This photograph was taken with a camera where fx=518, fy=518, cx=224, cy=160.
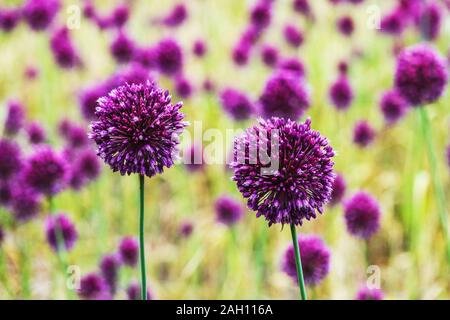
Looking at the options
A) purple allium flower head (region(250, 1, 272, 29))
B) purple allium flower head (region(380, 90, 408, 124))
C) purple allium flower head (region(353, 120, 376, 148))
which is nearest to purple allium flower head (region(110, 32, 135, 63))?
purple allium flower head (region(250, 1, 272, 29))

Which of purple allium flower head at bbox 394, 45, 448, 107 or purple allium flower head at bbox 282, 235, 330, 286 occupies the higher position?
purple allium flower head at bbox 394, 45, 448, 107

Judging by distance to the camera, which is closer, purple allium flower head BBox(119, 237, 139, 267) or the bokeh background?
purple allium flower head BBox(119, 237, 139, 267)

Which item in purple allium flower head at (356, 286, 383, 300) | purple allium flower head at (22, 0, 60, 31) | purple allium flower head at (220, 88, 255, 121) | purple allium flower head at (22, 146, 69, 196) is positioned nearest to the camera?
purple allium flower head at (356, 286, 383, 300)

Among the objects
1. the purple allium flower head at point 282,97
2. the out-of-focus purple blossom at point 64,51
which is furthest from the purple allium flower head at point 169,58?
the purple allium flower head at point 282,97

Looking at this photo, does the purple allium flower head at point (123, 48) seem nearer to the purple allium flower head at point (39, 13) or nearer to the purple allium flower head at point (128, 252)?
the purple allium flower head at point (39, 13)

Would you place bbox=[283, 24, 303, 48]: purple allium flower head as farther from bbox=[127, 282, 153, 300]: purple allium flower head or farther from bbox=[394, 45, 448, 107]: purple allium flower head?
bbox=[127, 282, 153, 300]: purple allium flower head

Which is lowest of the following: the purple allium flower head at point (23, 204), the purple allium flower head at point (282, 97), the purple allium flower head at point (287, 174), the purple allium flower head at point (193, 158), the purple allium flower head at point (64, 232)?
the purple allium flower head at point (64, 232)
